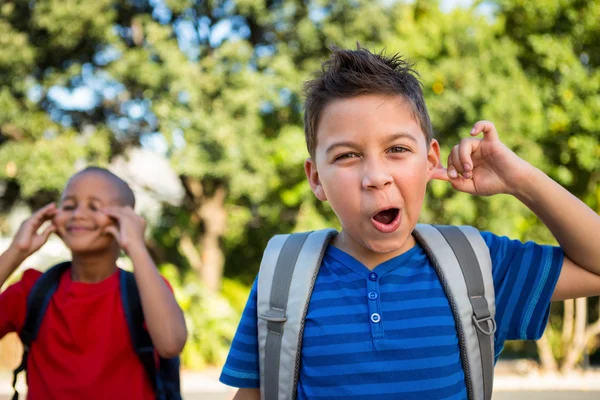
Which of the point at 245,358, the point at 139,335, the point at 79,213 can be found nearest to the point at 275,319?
the point at 245,358

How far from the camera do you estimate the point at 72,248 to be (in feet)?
8.79

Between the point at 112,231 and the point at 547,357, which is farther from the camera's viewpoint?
the point at 547,357

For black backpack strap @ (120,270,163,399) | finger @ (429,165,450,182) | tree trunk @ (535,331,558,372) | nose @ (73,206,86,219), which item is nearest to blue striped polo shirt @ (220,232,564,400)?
finger @ (429,165,450,182)

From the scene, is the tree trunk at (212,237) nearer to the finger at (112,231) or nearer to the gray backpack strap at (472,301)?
the finger at (112,231)

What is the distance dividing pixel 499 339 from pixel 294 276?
600mm

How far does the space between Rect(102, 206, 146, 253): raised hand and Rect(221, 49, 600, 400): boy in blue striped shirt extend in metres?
0.91

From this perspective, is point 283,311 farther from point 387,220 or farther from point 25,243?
point 25,243

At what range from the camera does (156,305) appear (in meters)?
2.51

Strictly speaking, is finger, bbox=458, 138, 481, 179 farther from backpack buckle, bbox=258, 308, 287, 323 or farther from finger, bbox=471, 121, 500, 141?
backpack buckle, bbox=258, 308, 287, 323

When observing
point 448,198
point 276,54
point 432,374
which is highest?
point 276,54

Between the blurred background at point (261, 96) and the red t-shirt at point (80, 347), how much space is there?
28.5 feet

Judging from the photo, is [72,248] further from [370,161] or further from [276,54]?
[276,54]

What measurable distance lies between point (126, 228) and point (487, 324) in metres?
1.55

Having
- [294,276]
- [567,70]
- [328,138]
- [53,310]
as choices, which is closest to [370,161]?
[328,138]
